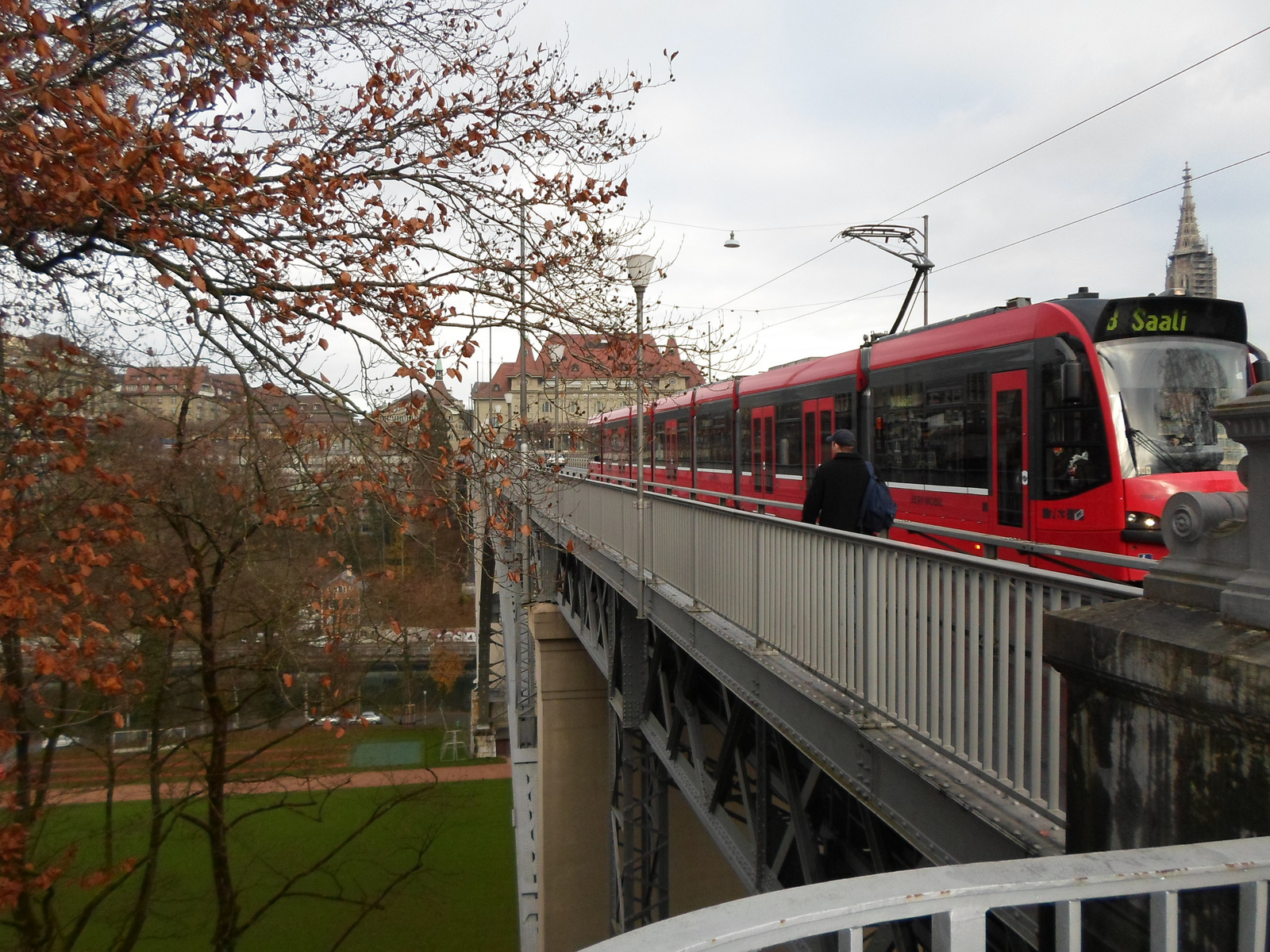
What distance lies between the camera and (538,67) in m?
7.14

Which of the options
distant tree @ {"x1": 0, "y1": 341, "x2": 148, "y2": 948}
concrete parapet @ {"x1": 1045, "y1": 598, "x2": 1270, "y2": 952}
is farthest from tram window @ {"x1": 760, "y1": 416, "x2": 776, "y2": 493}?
concrete parapet @ {"x1": 1045, "y1": 598, "x2": 1270, "y2": 952}

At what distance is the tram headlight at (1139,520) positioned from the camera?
8.81 m

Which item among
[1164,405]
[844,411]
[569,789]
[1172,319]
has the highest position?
[1172,319]

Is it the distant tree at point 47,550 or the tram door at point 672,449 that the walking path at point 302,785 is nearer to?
the distant tree at point 47,550

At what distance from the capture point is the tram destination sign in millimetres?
9156

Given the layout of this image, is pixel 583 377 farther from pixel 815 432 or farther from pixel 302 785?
pixel 302 785

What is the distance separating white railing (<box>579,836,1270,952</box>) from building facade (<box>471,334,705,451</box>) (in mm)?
5343

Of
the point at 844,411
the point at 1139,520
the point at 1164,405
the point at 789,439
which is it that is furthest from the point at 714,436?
the point at 1139,520

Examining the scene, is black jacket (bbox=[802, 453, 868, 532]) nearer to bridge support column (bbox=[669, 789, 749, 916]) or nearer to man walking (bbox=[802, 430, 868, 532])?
man walking (bbox=[802, 430, 868, 532])

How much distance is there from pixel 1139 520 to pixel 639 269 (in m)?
5.27

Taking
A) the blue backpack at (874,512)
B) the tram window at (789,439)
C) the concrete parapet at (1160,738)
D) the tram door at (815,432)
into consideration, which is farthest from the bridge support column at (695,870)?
the concrete parapet at (1160,738)

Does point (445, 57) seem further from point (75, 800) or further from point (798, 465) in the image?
point (75, 800)

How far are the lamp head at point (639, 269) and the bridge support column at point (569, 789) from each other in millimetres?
15115

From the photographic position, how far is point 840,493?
6.79 m
